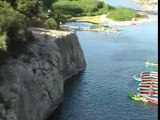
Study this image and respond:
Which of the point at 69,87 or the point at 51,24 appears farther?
the point at 51,24

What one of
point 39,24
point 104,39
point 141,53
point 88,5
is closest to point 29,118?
point 39,24

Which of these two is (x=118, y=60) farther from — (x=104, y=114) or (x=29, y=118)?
(x=29, y=118)

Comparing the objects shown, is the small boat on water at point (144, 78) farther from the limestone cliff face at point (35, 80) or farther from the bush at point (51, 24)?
the bush at point (51, 24)

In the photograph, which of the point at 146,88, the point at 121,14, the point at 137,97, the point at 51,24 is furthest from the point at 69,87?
the point at 121,14

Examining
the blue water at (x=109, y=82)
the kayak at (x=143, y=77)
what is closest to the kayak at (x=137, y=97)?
the blue water at (x=109, y=82)

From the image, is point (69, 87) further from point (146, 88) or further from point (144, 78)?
point (144, 78)

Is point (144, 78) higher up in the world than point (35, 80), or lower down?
lower down

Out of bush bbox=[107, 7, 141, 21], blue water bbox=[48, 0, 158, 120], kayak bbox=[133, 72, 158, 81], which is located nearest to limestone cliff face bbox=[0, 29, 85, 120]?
blue water bbox=[48, 0, 158, 120]
